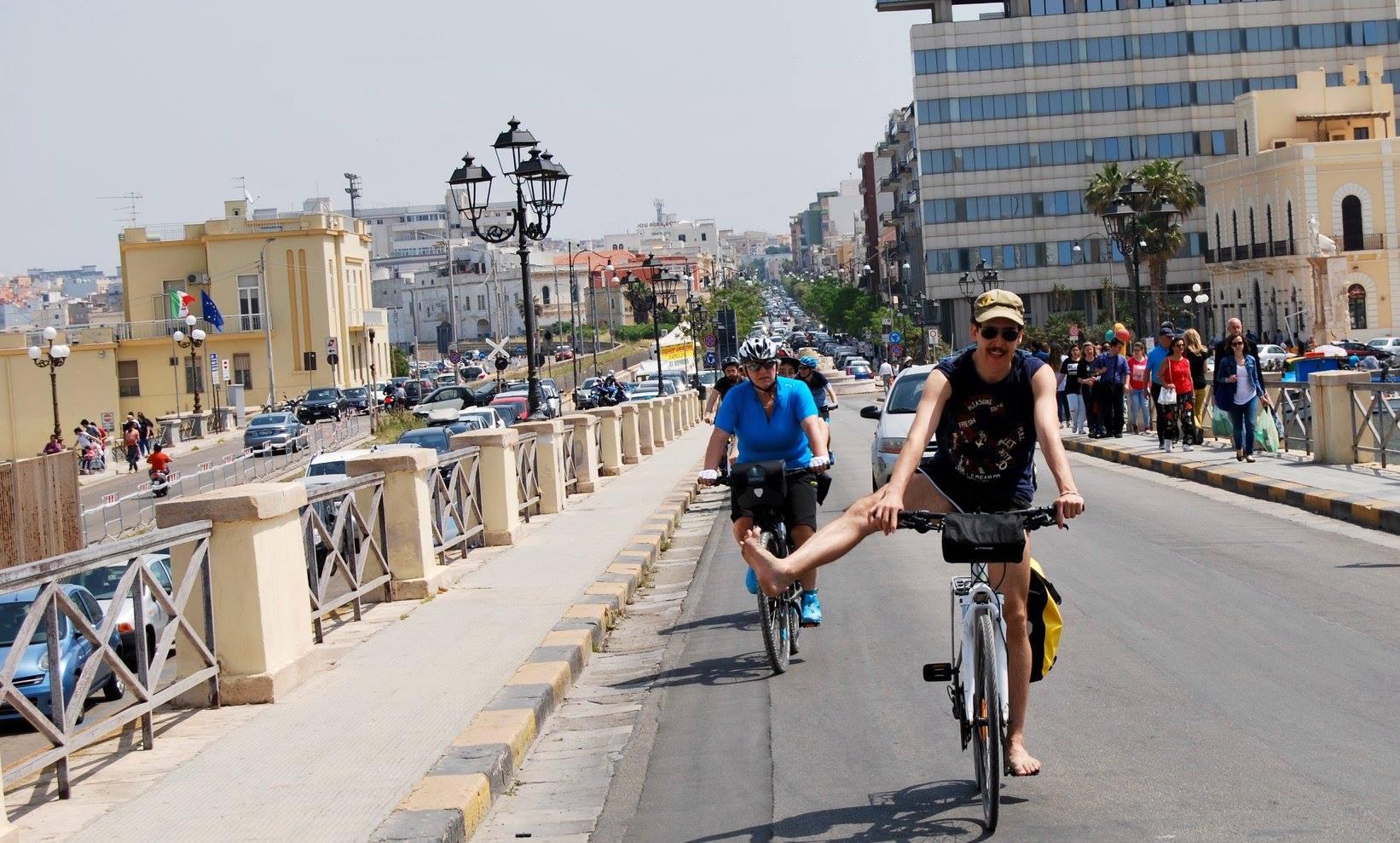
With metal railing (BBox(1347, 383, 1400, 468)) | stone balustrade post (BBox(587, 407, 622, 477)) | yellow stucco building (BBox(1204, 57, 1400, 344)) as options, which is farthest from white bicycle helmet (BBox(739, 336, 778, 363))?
yellow stucco building (BBox(1204, 57, 1400, 344))

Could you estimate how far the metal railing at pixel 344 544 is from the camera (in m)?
10.3

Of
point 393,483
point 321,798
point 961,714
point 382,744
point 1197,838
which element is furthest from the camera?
Result: point 393,483

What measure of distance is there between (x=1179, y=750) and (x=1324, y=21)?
301ft

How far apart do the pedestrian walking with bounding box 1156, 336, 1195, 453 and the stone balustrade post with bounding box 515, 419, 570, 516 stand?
9632 mm

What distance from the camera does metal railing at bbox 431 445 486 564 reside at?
13.9 m

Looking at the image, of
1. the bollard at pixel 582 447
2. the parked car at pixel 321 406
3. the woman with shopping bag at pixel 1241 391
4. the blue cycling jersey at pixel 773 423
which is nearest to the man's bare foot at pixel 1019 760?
the blue cycling jersey at pixel 773 423

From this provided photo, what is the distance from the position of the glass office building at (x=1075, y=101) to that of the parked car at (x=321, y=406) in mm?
35897

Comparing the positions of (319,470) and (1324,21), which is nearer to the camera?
(319,470)

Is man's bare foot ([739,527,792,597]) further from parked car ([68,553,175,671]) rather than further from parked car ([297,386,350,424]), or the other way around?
parked car ([297,386,350,424])

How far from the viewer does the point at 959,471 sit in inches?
241

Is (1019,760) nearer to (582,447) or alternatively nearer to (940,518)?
(940,518)

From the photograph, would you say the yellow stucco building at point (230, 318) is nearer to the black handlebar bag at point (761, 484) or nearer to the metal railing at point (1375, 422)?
the metal railing at point (1375, 422)

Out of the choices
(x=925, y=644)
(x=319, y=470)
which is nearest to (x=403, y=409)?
(x=319, y=470)

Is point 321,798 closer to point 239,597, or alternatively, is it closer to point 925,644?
point 239,597
